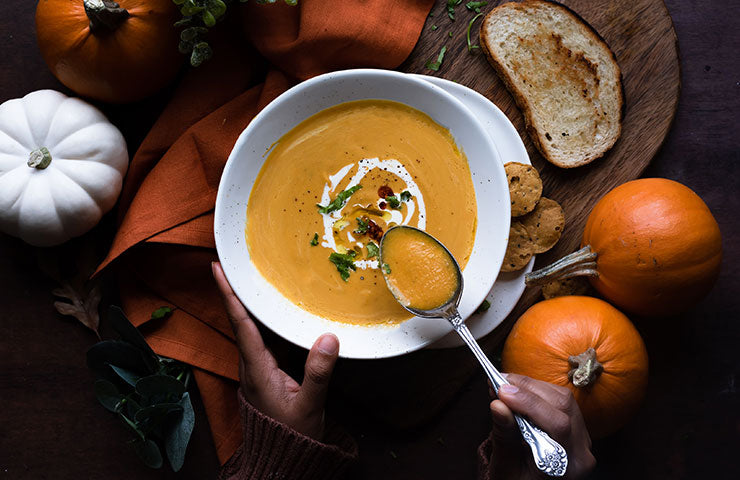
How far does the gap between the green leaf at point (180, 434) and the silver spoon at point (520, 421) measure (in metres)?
1.04

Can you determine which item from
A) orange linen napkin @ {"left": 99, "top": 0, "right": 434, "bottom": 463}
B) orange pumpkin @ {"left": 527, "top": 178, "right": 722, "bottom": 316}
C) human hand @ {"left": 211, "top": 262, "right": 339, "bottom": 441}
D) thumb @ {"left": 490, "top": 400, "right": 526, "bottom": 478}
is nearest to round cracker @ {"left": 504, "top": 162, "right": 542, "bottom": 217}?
orange pumpkin @ {"left": 527, "top": 178, "right": 722, "bottom": 316}

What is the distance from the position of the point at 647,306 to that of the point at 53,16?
8.59ft

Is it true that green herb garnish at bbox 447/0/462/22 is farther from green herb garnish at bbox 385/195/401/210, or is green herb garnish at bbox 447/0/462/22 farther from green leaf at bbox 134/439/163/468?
green leaf at bbox 134/439/163/468

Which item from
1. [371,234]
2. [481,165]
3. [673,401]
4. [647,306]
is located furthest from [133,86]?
[673,401]

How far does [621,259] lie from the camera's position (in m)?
2.18

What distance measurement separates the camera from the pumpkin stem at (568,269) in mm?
2234

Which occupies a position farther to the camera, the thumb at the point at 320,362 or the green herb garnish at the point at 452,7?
the green herb garnish at the point at 452,7

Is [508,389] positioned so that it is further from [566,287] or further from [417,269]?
[566,287]

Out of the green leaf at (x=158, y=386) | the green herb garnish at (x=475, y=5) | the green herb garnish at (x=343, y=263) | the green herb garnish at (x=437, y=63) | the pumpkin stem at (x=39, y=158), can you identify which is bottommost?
the green leaf at (x=158, y=386)

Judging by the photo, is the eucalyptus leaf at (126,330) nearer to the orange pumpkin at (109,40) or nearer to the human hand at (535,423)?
the orange pumpkin at (109,40)

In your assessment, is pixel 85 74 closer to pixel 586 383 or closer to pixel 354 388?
pixel 354 388

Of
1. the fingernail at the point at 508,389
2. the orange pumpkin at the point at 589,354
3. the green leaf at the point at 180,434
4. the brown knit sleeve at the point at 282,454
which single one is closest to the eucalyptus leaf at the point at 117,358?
the green leaf at the point at 180,434

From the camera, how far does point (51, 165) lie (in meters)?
2.25

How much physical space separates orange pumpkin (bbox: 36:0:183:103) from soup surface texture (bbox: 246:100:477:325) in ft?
2.06
